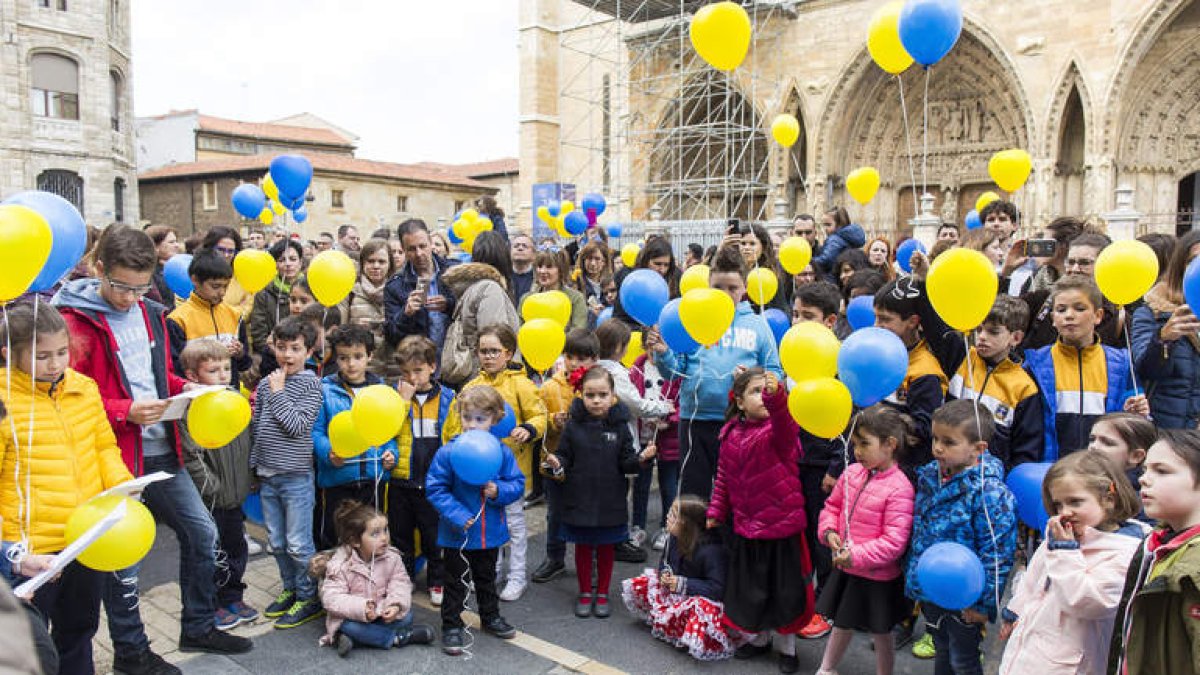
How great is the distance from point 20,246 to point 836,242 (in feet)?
19.6

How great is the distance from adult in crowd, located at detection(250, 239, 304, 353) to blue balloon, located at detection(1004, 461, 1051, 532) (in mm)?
4778

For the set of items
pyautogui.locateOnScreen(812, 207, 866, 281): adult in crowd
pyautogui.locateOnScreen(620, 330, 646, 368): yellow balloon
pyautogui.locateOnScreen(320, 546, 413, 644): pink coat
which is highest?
pyautogui.locateOnScreen(812, 207, 866, 281): adult in crowd

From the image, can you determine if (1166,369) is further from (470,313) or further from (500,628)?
(470,313)

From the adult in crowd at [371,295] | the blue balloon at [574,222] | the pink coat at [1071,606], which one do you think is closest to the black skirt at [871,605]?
the pink coat at [1071,606]

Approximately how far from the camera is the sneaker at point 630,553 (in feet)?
16.8

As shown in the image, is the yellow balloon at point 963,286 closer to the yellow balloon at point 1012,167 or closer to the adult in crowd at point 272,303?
the yellow balloon at point 1012,167

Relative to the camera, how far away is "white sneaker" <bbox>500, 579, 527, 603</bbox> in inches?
177

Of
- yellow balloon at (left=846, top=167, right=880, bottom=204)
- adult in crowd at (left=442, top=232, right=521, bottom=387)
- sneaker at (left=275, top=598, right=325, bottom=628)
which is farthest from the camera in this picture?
yellow balloon at (left=846, top=167, right=880, bottom=204)

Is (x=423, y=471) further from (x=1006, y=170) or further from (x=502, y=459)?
(x=1006, y=170)

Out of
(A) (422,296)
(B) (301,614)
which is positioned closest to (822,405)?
(B) (301,614)

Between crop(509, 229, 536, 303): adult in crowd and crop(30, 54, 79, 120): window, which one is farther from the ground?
crop(30, 54, 79, 120): window

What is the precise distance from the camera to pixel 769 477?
3.80 m

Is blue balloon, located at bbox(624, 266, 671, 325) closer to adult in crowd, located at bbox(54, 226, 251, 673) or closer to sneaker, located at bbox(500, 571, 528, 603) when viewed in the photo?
sneaker, located at bbox(500, 571, 528, 603)

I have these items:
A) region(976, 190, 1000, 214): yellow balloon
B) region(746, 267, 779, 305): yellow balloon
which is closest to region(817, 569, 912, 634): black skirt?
region(746, 267, 779, 305): yellow balloon
